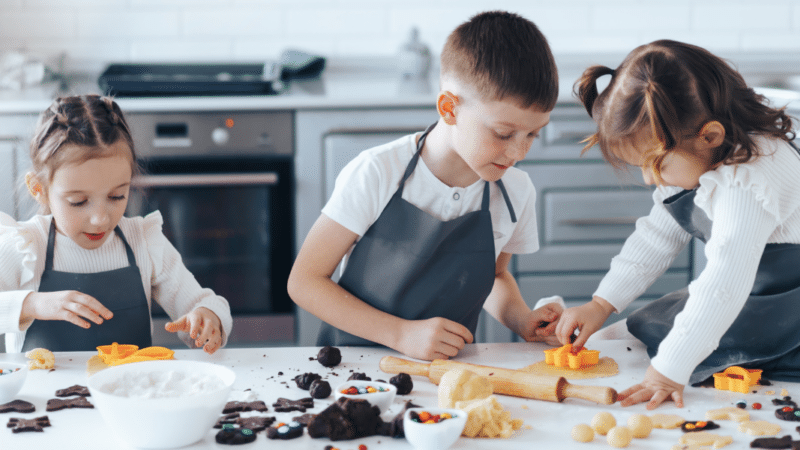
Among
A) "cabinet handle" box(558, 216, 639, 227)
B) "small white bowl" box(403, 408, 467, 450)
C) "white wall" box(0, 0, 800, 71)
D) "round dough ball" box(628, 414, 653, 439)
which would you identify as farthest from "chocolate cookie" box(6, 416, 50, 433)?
"white wall" box(0, 0, 800, 71)

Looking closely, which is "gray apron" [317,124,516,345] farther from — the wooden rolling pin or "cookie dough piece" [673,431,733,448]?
"cookie dough piece" [673,431,733,448]

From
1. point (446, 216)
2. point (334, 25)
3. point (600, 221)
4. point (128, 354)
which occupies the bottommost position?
point (600, 221)

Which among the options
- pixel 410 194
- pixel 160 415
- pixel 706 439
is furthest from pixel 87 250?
pixel 706 439

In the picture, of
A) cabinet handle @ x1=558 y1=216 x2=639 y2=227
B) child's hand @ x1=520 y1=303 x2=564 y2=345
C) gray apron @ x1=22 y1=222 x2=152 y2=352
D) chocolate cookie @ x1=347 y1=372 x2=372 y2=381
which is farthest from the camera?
cabinet handle @ x1=558 y1=216 x2=639 y2=227

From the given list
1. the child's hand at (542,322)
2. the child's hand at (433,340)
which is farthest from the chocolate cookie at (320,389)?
the child's hand at (542,322)

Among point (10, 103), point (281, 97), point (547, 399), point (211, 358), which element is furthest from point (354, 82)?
point (547, 399)

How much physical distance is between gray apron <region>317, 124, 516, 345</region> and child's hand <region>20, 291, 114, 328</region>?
408mm

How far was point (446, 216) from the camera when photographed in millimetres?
1247

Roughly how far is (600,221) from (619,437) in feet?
5.49

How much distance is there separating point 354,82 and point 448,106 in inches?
63.9

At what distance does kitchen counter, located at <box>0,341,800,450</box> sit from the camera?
72cm

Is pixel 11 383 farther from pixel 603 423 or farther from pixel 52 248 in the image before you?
pixel 603 423

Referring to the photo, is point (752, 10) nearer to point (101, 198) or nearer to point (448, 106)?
point (448, 106)

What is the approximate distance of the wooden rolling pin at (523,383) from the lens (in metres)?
0.82
